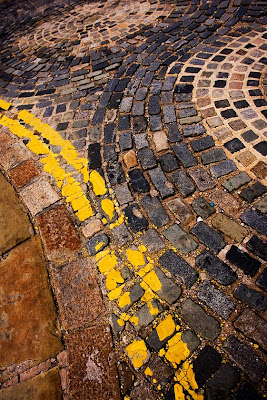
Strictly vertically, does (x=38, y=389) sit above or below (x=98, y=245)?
below

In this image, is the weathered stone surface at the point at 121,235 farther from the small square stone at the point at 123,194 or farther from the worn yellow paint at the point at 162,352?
the worn yellow paint at the point at 162,352

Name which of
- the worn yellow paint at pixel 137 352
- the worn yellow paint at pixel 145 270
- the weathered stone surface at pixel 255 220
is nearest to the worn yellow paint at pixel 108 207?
the worn yellow paint at pixel 145 270

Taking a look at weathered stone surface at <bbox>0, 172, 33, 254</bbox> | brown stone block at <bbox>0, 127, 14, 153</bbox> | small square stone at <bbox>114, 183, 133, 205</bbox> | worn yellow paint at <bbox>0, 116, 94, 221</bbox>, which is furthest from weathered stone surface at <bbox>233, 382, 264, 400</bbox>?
brown stone block at <bbox>0, 127, 14, 153</bbox>

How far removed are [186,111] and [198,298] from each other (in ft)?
7.50

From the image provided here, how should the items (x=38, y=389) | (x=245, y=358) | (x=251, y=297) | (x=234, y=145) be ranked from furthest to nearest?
(x=234, y=145)
(x=251, y=297)
(x=38, y=389)
(x=245, y=358)

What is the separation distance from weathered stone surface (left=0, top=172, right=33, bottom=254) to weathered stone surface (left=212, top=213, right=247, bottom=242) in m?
1.87

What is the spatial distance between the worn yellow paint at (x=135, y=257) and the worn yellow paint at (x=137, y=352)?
60 centimetres

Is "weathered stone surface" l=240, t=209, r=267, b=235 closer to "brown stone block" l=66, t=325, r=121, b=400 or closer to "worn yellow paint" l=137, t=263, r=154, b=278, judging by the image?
"worn yellow paint" l=137, t=263, r=154, b=278

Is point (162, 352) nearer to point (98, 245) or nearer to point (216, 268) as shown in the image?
point (216, 268)

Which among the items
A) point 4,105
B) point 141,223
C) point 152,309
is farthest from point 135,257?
point 4,105

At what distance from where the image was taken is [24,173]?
10.1 ft

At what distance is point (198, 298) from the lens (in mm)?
1947

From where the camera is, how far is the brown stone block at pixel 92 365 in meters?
1.71

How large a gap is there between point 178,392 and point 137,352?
1.17 ft
